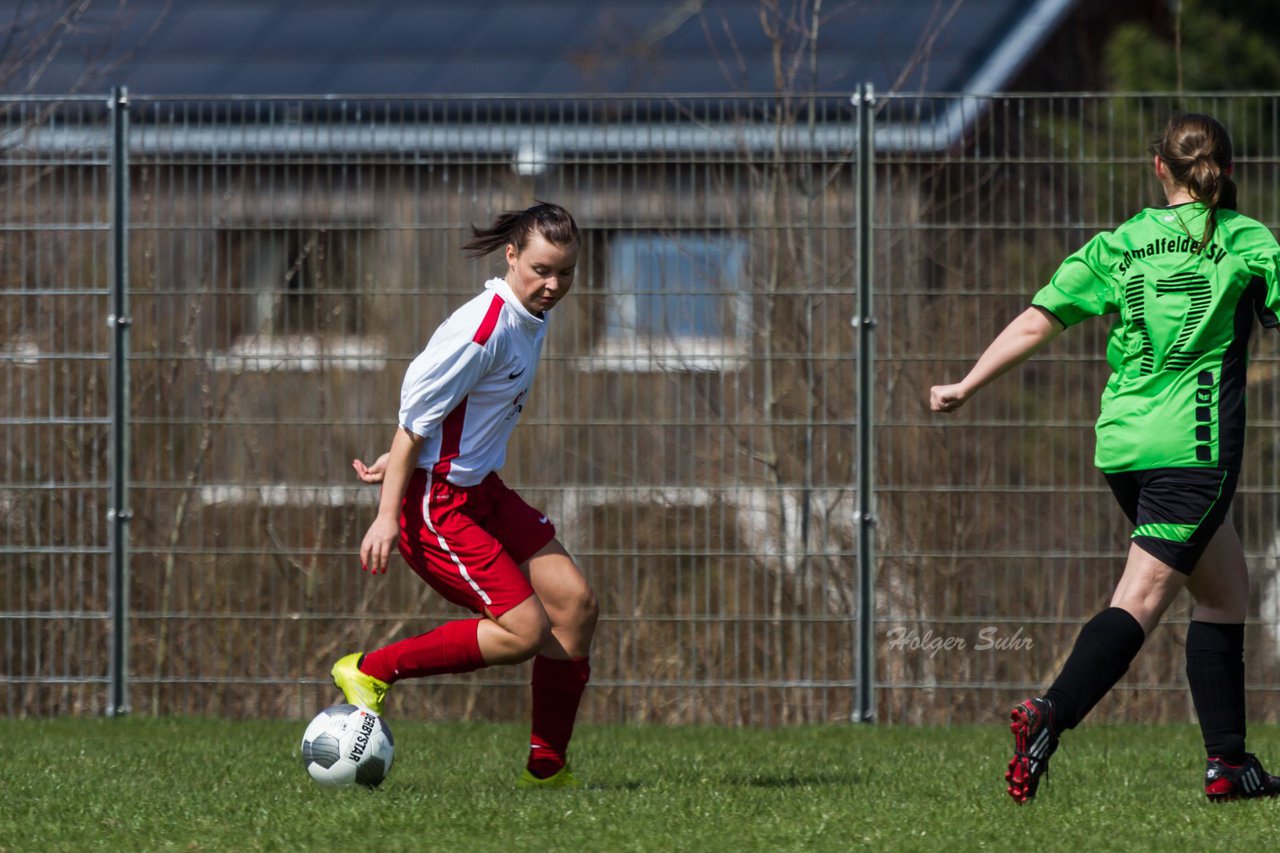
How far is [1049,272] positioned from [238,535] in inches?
144

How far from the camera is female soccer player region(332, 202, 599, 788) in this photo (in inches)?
202

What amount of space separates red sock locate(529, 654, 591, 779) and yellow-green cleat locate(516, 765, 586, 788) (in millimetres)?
15

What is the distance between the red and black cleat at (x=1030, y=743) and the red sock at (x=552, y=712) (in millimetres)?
1414

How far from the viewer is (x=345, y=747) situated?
17.0ft

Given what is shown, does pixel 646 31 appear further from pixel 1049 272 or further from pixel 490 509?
pixel 490 509

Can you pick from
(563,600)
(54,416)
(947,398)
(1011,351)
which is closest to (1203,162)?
(1011,351)

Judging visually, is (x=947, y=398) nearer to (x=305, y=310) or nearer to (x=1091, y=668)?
(x=1091, y=668)

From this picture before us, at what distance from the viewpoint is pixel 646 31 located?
15539 millimetres

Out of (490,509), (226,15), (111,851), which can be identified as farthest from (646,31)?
(111,851)

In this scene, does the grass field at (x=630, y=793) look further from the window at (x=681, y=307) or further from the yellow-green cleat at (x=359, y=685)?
the window at (x=681, y=307)

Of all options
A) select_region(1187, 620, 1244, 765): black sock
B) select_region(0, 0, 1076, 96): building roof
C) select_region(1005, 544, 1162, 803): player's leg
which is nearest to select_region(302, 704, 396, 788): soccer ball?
select_region(1005, 544, 1162, 803): player's leg

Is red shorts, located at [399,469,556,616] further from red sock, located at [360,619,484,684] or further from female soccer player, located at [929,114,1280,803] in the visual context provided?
female soccer player, located at [929,114,1280,803]

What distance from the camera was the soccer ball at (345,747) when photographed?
204 inches

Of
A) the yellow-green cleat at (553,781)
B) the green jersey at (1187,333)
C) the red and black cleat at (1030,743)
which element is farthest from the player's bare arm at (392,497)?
the green jersey at (1187,333)
